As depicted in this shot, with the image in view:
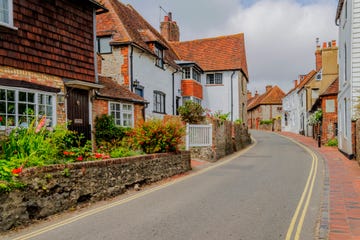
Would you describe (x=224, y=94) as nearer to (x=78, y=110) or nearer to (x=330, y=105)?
(x=330, y=105)

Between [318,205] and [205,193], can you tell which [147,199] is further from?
[318,205]

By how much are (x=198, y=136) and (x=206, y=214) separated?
478 inches

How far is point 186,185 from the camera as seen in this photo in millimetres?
11484

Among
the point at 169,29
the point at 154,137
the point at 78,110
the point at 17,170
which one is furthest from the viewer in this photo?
the point at 169,29

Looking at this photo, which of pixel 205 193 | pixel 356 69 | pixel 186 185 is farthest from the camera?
pixel 356 69

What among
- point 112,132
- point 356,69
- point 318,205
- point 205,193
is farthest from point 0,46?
point 356,69

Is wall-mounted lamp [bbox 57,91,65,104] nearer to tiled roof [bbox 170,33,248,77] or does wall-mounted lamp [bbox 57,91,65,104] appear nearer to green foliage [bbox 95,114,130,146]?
green foliage [bbox 95,114,130,146]

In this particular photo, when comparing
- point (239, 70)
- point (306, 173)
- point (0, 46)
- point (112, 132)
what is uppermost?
point (239, 70)

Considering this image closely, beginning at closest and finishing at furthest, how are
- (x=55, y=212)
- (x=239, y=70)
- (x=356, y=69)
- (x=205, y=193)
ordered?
1. (x=55, y=212)
2. (x=205, y=193)
3. (x=356, y=69)
4. (x=239, y=70)

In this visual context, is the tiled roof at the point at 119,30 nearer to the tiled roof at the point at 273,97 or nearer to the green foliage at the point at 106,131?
the green foliage at the point at 106,131

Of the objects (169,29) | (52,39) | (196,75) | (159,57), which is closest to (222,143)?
(159,57)

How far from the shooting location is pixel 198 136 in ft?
64.6

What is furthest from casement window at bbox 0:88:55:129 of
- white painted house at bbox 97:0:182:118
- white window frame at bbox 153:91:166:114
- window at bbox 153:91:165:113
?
window at bbox 153:91:165:113

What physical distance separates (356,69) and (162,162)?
10.8 m
